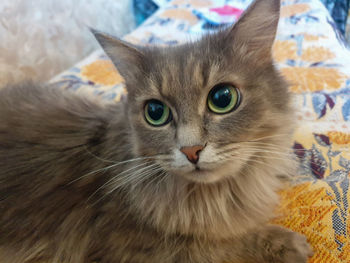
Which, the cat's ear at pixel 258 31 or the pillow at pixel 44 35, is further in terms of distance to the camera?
the pillow at pixel 44 35

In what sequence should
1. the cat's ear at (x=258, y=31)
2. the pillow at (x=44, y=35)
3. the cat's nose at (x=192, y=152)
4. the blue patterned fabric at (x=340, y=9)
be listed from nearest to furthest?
the cat's nose at (x=192, y=152) → the cat's ear at (x=258, y=31) → the pillow at (x=44, y=35) → the blue patterned fabric at (x=340, y=9)

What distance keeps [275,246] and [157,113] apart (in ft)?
1.88

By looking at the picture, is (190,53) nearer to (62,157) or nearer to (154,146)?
(154,146)

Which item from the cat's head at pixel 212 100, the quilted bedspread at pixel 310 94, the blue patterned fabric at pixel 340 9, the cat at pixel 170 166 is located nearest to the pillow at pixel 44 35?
the quilted bedspread at pixel 310 94

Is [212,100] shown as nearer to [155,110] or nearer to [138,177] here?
[155,110]

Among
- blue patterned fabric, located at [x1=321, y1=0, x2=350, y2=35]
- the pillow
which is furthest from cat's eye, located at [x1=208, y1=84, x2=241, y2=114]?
blue patterned fabric, located at [x1=321, y1=0, x2=350, y2=35]

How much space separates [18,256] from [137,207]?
47 cm

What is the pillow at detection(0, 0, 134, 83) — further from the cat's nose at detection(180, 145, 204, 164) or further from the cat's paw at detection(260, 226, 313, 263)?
the cat's paw at detection(260, 226, 313, 263)

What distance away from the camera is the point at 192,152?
797 millimetres

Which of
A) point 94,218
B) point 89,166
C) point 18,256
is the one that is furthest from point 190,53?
point 18,256

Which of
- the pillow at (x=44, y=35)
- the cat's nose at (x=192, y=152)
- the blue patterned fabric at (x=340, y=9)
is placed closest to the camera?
the cat's nose at (x=192, y=152)

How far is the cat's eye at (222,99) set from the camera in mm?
863

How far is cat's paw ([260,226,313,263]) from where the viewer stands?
92 centimetres

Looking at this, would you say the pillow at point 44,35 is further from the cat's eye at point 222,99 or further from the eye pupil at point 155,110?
the cat's eye at point 222,99
